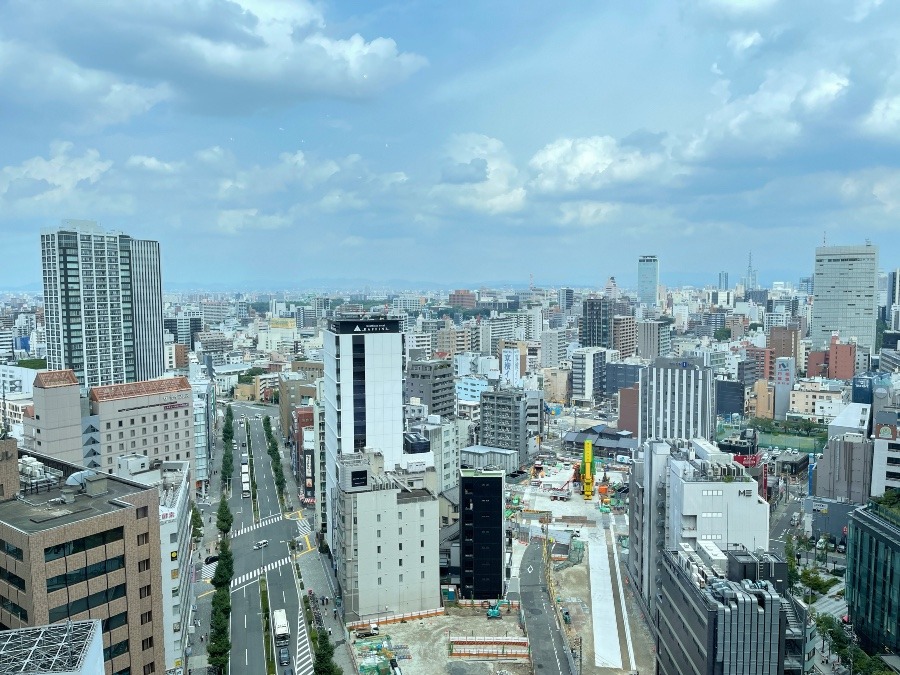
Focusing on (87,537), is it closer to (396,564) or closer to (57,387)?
(396,564)

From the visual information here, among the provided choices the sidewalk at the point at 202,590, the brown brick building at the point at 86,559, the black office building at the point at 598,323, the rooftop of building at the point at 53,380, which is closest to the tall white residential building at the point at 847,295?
the black office building at the point at 598,323

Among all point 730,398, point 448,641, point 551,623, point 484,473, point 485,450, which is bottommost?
point 551,623

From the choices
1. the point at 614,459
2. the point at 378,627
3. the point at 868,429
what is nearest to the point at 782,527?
the point at 868,429

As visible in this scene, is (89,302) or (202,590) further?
(89,302)

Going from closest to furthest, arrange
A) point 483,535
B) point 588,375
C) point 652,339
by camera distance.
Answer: point 483,535
point 588,375
point 652,339

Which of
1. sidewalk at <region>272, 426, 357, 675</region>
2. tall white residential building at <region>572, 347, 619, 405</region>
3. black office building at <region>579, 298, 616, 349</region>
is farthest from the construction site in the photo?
black office building at <region>579, 298, 616, 349</region>

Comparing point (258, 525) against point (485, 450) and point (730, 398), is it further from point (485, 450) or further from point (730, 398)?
point (730, 398)

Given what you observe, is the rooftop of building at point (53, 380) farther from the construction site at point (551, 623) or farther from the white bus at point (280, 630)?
the construction site at point (551, 623)

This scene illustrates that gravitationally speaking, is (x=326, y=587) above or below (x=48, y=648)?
below

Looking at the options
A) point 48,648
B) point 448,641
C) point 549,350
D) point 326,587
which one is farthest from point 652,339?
point 48,648
